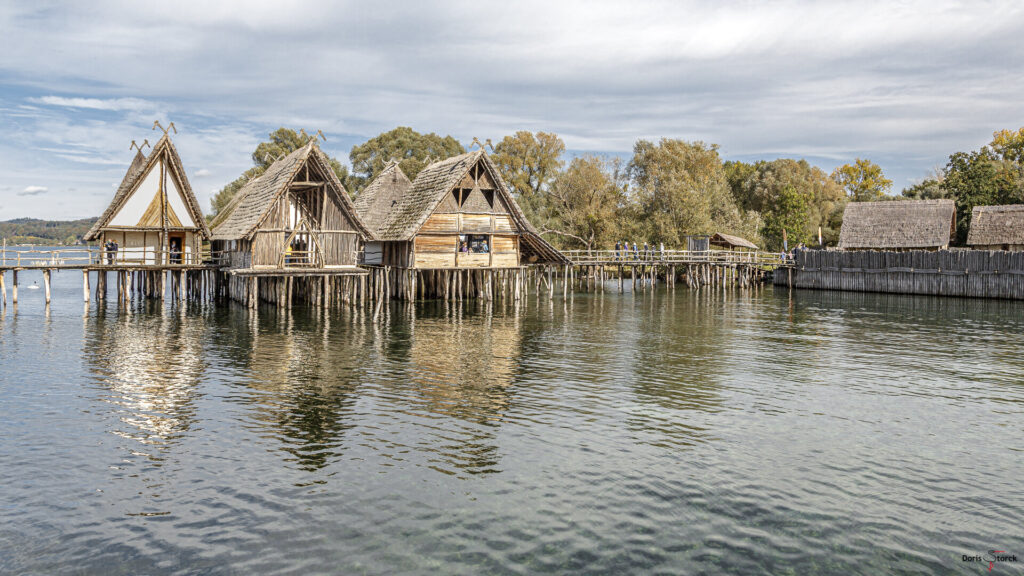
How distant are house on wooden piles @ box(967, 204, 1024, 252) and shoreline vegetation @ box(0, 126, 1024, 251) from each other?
8205 millimetres

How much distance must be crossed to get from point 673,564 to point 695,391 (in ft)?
29.7

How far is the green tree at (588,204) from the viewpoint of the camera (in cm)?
6706

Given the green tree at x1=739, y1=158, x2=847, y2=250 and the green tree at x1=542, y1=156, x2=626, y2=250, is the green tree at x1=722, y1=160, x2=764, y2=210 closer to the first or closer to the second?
the green tree at x1=739, y1=158, x2=847, y2=250

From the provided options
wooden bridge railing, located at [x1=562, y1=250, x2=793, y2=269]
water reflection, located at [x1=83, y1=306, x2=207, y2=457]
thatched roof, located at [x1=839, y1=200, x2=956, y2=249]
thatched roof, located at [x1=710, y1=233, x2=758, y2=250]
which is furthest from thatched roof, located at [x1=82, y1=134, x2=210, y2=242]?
thatched roof, located at [x1=839, y1=200, x2=956, y2=249]

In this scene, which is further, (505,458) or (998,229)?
(998,229)

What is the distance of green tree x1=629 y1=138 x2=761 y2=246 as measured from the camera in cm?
6388

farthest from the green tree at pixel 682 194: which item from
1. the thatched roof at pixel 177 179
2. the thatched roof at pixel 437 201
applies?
the thatched roof at pixel 177 179

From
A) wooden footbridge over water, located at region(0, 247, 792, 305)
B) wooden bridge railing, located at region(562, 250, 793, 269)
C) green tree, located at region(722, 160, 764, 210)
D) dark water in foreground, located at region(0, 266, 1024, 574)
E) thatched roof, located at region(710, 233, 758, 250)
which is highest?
green tree, located at region(722, 160, 764, 210)

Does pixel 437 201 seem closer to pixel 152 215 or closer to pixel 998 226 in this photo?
pixel 152 215

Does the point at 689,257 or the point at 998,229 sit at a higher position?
the point at 998,229

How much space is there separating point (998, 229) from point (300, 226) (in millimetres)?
44716

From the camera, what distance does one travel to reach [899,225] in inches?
2074

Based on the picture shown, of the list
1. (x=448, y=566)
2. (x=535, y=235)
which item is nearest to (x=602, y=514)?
(x=448, y=566)

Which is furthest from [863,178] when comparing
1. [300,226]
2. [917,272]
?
[300,226]
